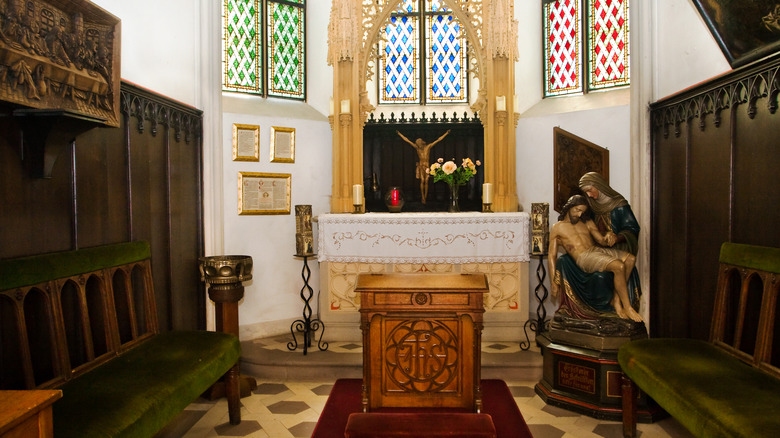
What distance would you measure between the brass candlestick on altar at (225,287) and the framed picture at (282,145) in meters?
1.94

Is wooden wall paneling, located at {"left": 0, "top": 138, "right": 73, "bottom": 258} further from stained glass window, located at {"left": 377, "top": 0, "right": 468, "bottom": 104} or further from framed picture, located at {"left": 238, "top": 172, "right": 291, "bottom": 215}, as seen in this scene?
stained glass window, located at {"left": 377, "top": 0, "right": 468, "bottom": 104}

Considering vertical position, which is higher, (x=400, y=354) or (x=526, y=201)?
(x=526, y=201)

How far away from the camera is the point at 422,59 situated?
638cm

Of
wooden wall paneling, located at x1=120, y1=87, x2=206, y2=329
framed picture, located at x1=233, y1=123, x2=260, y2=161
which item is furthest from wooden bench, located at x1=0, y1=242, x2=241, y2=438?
framed picture, located at x1=233, y1=123, x2=260, y2=161

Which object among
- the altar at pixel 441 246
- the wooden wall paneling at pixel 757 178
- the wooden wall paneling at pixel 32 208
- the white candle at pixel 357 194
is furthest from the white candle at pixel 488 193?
the wooden wall paneling at pixel 32 208

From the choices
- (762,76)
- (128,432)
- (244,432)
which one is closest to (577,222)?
(762,76)

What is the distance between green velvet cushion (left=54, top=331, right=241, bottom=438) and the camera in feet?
6.31

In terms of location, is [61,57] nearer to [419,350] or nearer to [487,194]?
[419,350]

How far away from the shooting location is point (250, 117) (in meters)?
5.35

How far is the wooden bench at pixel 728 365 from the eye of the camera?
204 cm

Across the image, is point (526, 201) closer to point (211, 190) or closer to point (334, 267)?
point (334, 267)

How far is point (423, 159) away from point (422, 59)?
1.50 metres

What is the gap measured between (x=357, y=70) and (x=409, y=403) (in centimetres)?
366

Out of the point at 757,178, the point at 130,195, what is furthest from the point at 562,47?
the point at 130,195
